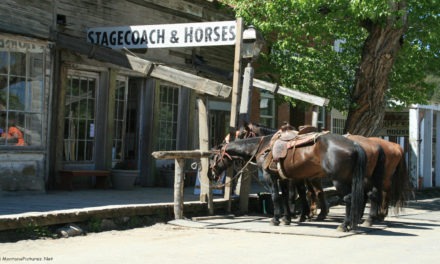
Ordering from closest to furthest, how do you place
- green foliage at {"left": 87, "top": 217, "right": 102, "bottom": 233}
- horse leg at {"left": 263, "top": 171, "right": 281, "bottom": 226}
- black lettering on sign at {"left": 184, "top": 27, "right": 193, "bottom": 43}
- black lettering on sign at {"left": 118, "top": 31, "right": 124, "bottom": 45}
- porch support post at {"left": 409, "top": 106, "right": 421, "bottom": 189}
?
1. green foliage at {"left": 87, "top": 217, "right": 102, "bottom": 233}
2. horse leg at {"left": 263, "top": 171, "right": 281, "bottom": 226}
3. black lettering on sign at {"left": 184, "top": 27, "right": 193, "bottom": 43}
4. black lettering on sign at {"left": 118, "top": 31, "right": 124, "bottom": 45}
5. porch support post at {"left": 409, "top": 106, "right": 421, "bottom": 189}

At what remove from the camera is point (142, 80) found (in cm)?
1683

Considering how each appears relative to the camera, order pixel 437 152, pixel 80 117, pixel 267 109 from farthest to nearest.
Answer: pixel 437 152 < pixel 267 109 < pixel 80 117

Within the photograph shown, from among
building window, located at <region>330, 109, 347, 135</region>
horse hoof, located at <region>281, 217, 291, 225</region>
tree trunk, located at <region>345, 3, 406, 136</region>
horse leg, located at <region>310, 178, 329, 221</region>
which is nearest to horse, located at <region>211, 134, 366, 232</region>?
horse hoof, located at <region>281, 217, 291, 225</region>

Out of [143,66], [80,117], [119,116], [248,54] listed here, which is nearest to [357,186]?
[248,54]

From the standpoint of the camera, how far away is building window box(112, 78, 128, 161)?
16.2 m

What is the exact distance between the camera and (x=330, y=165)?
10344 mm

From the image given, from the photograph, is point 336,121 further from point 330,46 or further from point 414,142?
point 330,46

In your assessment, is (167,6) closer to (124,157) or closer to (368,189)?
(124,157)

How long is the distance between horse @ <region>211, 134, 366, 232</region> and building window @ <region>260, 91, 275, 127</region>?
10035 millimetres

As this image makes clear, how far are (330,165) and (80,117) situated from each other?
6.86 meters

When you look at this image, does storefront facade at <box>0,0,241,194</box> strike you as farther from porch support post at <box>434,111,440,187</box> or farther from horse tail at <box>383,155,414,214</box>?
porch support post at <box>434,111,440,187</box>

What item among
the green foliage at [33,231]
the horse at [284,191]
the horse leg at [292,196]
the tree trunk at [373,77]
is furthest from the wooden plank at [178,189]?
the tree trunk at [373,77]

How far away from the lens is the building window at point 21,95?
42.5ft

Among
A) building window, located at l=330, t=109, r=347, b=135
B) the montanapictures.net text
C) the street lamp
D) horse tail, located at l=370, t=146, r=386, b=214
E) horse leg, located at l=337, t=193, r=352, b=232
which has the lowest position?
the montanapictures.net text
